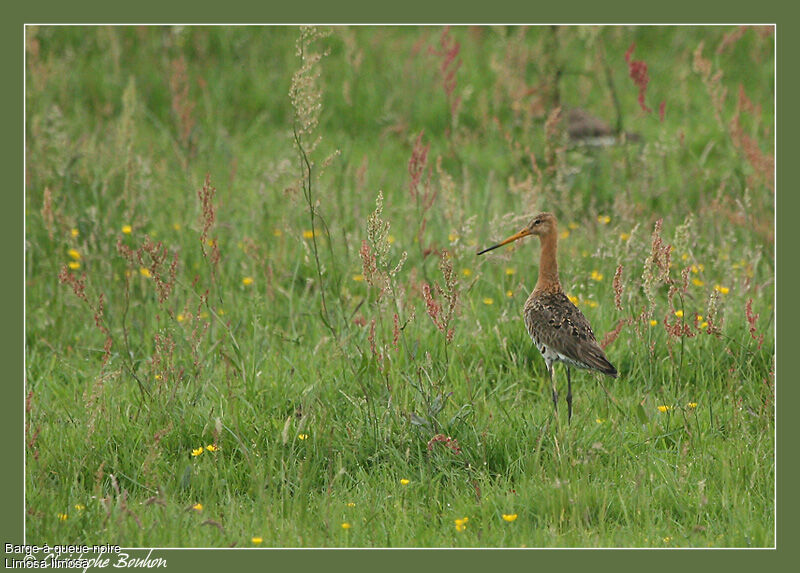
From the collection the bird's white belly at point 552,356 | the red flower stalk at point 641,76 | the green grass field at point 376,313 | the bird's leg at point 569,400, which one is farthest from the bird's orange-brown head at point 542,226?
the red flower stalk at point 641,76

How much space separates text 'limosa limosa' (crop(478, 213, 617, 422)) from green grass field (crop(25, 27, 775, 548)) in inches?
10.0

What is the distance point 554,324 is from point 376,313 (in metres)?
1.47

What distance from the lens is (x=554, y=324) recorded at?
5.14 meters

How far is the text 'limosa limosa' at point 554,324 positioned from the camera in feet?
16.4

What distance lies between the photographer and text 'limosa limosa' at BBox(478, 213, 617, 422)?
197 inches

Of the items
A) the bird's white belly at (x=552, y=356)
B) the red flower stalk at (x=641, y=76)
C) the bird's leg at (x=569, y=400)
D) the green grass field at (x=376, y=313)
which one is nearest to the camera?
the green grass field at (x=376, y=313)

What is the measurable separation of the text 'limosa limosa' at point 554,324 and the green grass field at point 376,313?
255 mm

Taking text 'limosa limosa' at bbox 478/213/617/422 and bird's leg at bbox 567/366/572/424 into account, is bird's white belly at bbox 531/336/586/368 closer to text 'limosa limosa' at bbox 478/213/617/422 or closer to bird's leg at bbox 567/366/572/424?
text 'limosa limosa' at bbox 478/213/617/422

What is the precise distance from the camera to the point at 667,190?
8188 millimetres

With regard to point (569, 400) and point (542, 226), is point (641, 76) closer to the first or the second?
point (542, 226)

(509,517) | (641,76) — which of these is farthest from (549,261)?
(509,517)

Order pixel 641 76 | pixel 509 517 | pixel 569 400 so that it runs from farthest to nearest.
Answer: pixel 641 76 → pixel 569 400 → pixel 509 517

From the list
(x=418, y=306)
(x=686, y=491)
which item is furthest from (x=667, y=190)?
(x=686, y=491)

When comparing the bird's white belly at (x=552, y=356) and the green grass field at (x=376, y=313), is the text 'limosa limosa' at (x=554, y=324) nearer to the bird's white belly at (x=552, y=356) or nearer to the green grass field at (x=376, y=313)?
the bird's white belly at (x=552, y=356)
